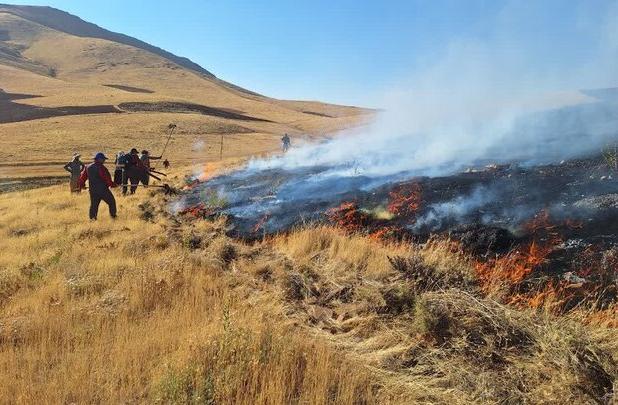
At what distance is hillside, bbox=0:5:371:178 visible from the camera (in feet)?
147

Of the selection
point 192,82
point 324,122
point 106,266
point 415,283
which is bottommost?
point 106,266

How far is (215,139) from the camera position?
54500mm

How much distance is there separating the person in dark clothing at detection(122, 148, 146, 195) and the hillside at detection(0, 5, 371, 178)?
50.9 ft

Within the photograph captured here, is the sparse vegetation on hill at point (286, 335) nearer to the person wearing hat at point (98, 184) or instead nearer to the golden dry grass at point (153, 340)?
the golden dry grass at point (153, 340)

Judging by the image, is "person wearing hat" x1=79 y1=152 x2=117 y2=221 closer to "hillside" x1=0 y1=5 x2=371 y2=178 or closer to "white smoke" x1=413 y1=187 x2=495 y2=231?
"white smoke" x1=413 y1=187 x2=495 y2=231

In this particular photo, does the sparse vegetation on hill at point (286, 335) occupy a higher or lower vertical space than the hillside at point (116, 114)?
lower

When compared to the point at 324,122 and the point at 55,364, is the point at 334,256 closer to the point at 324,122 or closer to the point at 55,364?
the point at 55,364

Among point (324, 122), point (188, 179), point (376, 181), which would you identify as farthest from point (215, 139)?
point (376, 181)

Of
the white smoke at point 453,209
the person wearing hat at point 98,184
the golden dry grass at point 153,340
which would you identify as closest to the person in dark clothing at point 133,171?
the person wearing hat at point 98,184

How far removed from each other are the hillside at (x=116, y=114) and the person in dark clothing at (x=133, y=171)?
15.5 metres

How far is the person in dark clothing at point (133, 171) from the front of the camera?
1788 centimetres

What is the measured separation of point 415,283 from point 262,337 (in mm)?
2302

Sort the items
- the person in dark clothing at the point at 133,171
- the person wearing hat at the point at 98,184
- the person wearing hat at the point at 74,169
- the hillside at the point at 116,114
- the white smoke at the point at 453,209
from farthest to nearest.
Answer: the hillside at the point at 116,114 < the person in dark clothing at the point at 133,171 < the person wearing hat at the point at 74,169 < the person wearing hat at the point at 98,184 < the white smoke at the point at 453,209

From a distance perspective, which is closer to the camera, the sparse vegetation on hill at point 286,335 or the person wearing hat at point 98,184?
the sparse vegetation on hill at point 286,335
